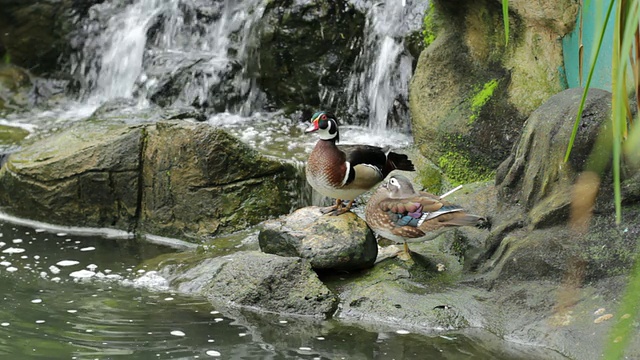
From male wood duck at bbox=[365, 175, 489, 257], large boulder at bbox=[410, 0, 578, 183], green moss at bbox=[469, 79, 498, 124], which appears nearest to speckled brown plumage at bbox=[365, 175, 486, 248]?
male wood duck at bbox=[365, 175, 489, 257]

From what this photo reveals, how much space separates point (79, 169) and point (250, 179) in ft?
5.34

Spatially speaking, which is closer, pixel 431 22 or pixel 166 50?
pixel 431 22

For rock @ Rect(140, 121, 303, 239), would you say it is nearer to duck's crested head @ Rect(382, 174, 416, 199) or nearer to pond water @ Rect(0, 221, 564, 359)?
pond water @ Rect(0, 221, 564, 359)

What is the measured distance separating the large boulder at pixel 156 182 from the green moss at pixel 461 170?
145 centimetres

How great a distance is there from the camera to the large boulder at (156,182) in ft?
24.2

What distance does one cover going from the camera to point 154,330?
5.12 metres

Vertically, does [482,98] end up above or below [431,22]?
A: below

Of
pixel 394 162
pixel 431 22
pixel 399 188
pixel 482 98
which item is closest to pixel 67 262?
pixel 394 162

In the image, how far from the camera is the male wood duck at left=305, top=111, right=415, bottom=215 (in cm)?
589

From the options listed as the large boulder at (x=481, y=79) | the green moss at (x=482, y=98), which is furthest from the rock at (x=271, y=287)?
the green moss at (x=482, y=98)

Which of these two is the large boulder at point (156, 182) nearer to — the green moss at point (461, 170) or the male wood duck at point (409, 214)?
the green moss at point (461, 170)

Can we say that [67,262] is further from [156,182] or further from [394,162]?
[394,162]

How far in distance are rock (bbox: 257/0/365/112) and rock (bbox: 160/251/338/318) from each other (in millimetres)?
4664

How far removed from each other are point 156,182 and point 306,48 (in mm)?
3349
